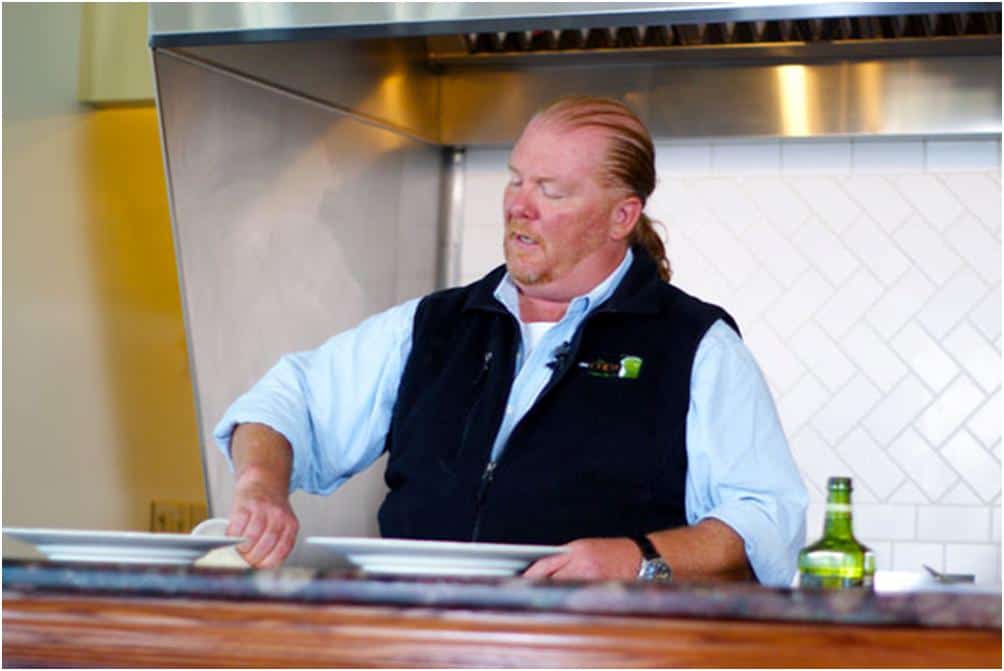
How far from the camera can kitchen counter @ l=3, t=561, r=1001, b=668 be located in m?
0.93

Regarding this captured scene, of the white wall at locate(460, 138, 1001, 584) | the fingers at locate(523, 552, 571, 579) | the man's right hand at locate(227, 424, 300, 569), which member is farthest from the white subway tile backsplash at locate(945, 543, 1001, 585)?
the fingers at locate(523, 552, 571, 579)

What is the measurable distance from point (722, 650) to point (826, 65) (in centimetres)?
199

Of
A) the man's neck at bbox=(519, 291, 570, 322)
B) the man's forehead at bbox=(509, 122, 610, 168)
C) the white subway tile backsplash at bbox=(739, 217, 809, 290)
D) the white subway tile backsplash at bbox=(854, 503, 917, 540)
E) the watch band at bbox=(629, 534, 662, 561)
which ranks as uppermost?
the man's forehead at bbox=(509, 122, 610, 168)

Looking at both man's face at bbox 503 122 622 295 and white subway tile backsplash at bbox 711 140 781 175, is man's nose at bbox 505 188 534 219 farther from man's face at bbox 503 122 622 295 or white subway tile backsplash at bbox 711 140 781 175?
white subway tile backsplash at bbox 711 140 781 175

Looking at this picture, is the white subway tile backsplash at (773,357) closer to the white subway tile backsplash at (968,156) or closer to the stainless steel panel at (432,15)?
the white subway tile backsplash at (968,156)

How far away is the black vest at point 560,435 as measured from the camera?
1.94 m

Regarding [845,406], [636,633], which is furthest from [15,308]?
[636,633]

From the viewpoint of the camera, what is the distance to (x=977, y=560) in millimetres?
2715

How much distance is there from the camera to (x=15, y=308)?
262cm

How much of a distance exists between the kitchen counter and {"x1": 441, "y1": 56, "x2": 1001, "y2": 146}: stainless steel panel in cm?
190

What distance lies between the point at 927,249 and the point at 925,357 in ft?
0.62

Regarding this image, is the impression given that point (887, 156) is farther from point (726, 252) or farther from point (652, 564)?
point (652, 564)

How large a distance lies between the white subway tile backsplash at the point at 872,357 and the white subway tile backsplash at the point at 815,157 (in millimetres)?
282

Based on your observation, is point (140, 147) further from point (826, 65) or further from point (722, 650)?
point (722, 650)
